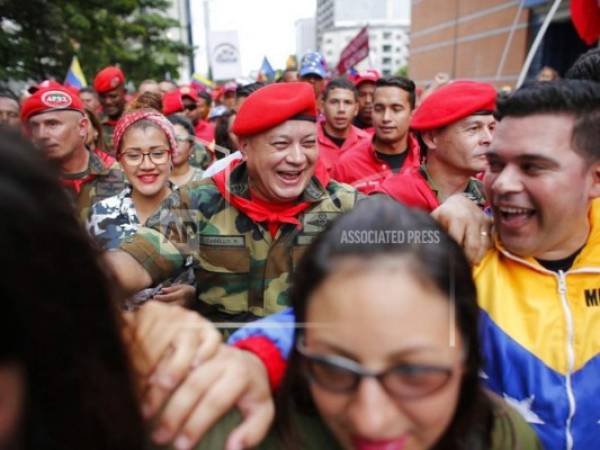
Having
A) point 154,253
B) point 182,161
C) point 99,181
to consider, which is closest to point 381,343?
point 154,253

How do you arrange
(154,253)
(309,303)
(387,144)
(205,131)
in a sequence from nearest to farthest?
(309,303) → (154,253) → (387,144) → (205,131)

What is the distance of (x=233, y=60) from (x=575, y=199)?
10.8 meters

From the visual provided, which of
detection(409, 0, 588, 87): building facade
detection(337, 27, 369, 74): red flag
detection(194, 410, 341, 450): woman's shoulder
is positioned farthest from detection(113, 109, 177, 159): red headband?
detection(409, 0, 588, 87): building facade

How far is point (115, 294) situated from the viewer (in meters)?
0.94

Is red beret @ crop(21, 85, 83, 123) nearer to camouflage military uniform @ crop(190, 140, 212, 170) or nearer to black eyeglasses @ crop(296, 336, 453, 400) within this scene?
Result: camouflage military uniform @ crop(190, 140, 212, 170)

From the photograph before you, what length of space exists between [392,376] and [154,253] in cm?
119

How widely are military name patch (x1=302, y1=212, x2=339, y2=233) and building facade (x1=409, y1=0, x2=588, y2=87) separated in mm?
7987

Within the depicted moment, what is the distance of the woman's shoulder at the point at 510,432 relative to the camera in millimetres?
A: 1195

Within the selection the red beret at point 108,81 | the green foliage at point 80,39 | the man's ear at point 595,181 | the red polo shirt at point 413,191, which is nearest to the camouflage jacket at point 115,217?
the red polo shirt at point 413,191

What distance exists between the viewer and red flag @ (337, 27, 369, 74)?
953cm

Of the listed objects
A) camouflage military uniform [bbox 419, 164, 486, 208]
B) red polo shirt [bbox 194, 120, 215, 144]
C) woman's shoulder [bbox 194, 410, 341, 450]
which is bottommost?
woman's shoulder [bbox 194, 410, 341, 450]

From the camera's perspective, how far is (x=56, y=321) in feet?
2.56

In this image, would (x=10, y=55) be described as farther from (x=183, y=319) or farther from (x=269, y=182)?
(x=183, y=319)

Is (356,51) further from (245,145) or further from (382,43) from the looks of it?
(382,43)
